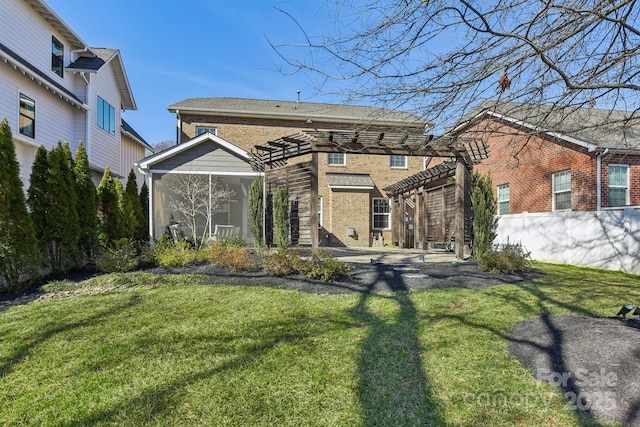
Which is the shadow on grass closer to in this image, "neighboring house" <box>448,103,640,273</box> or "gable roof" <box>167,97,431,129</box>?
"neighboring house" <box>448,103,640,273</box>

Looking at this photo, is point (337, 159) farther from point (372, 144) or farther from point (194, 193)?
point (372, 144)

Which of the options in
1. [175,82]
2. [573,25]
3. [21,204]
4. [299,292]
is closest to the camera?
[573,25]

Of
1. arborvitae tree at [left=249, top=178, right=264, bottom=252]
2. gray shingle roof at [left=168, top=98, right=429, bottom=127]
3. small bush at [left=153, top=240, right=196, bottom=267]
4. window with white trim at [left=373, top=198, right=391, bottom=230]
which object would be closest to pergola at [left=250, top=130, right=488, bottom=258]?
arborvitae tree at [left=249, top=178, right=264, bottom=252]

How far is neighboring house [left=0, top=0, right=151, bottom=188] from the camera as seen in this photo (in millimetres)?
10641

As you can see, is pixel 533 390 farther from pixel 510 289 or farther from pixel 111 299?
pixel 111 299

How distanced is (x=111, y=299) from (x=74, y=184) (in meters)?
4.03

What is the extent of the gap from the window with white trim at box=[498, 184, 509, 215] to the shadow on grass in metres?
12.8

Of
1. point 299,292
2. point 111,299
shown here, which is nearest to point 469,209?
point 299,292

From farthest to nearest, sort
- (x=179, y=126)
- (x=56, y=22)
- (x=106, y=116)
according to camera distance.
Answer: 1. (x=179, y=126)
2. (x=106, y=116)
3. (x=56, y=22)

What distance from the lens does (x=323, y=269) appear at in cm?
673

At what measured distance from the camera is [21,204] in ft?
21.0

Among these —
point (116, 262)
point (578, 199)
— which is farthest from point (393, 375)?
point (578, 199)

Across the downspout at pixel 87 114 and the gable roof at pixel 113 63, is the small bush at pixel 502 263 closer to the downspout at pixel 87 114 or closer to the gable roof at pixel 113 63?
the downspout at pixel 87 114

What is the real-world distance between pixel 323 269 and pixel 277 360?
11.2 feet
